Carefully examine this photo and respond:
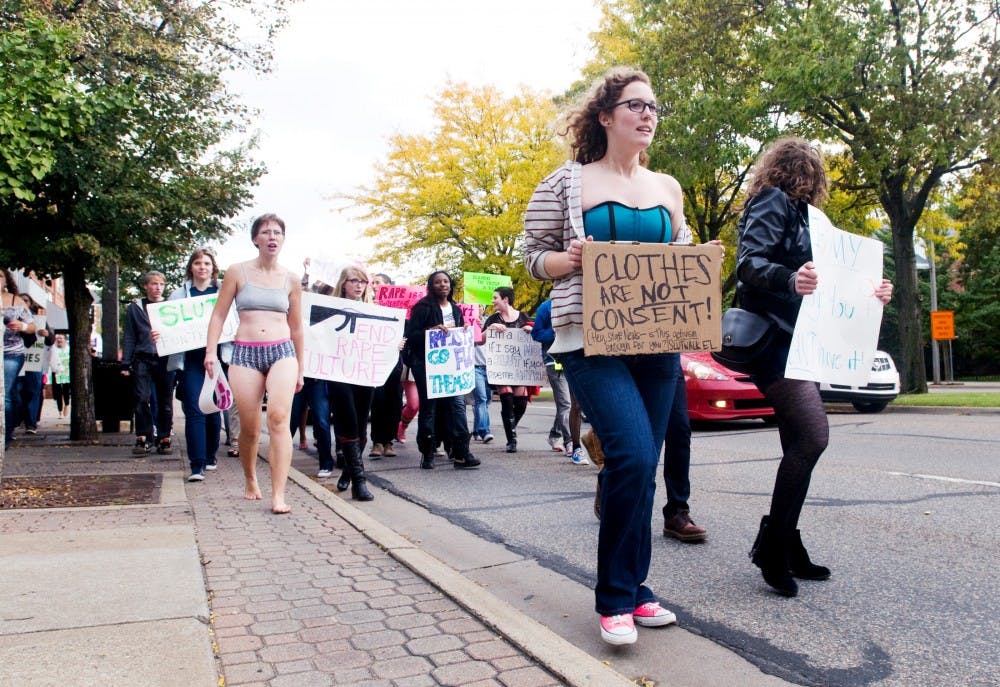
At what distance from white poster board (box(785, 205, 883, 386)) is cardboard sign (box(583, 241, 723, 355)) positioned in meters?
0.52

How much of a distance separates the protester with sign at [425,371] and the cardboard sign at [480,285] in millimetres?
13502

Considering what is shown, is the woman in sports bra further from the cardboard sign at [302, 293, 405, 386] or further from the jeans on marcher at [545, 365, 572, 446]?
the jeans on marcher at [545, 365, 572, 446]

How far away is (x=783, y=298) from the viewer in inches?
146

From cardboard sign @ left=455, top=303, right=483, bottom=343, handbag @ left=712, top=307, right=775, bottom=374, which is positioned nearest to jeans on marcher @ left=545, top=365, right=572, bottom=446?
cardboard sign @ left=455, top=303, right=483, bottom=343

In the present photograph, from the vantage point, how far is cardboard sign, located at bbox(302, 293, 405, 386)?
707 cm

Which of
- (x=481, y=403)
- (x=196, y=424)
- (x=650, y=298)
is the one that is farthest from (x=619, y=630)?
(x=481, y=403)

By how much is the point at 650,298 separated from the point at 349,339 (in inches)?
180

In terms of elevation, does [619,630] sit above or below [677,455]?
below

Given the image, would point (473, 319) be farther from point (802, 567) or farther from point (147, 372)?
point (802, 567)

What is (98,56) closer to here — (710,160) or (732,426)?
(732,426)

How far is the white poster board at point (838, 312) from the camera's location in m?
3.57

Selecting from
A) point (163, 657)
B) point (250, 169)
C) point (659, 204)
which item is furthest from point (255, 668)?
point (250, 169)

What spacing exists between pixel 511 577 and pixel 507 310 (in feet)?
21.5

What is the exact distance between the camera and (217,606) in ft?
11.7
